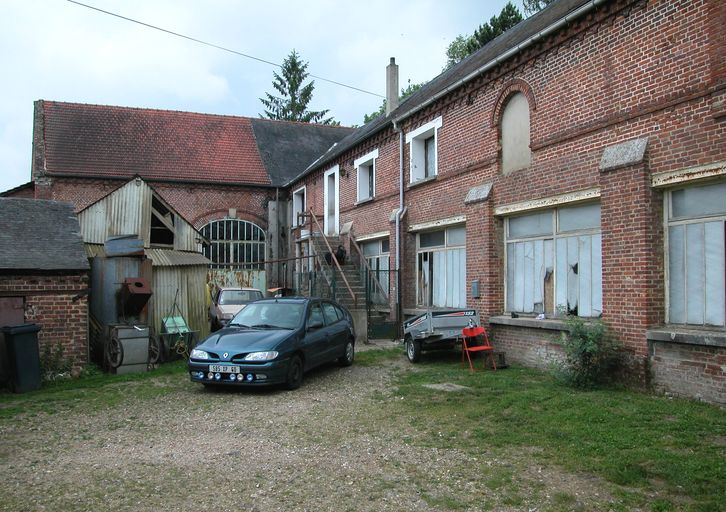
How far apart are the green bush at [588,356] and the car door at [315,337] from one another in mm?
4236

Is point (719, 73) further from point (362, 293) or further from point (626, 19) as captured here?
point (362, 293)

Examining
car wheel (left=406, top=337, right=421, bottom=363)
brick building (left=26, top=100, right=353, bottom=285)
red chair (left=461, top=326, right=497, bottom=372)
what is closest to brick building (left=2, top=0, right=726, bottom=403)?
red chair (left=461, top=326, right=497, bottom=372)

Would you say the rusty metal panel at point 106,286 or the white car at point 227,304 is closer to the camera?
the rusty metal panel at point 106,286

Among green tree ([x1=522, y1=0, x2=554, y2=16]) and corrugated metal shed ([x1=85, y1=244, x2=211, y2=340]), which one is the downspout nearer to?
corrugated metal shed ([x1=85, y1=244, x2=211, y2=340])

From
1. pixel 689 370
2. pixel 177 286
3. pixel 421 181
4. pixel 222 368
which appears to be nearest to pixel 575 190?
pixel 689 370

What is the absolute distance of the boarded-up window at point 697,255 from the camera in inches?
327

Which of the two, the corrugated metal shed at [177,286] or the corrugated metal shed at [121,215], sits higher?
the corrugated metal shed at [121,215]

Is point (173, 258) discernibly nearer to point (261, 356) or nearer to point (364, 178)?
point (261, 356)

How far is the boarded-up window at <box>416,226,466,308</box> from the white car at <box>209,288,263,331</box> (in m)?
6.13

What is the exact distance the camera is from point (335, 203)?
22.5m

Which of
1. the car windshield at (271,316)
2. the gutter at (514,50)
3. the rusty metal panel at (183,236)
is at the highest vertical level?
the gutter at (514,50)

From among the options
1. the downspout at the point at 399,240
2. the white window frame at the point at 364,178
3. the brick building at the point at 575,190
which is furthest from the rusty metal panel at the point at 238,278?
the downspout at the point at 399,240

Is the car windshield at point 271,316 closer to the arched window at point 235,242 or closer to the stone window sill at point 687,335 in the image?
the stone window sill at point 687,335

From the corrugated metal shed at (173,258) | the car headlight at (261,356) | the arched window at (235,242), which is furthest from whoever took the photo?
the arched window at (235,242)
